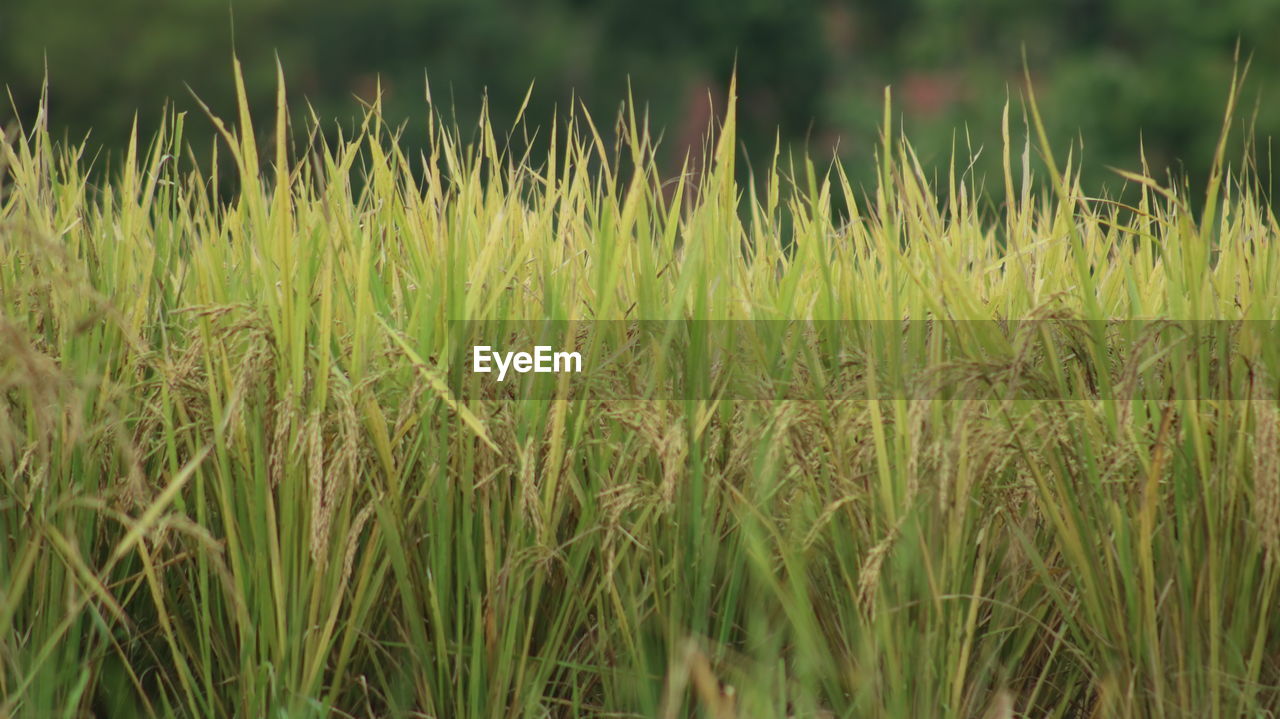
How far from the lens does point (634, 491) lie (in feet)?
5.92

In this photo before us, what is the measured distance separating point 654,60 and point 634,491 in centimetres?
2208

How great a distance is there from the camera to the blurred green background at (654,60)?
15844 mm

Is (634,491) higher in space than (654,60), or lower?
lower

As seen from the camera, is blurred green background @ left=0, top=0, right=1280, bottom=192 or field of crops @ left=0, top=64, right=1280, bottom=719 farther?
blurred green background @ left=0, top=0, right=1280, bottom=192

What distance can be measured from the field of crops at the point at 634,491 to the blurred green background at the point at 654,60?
46.8ft

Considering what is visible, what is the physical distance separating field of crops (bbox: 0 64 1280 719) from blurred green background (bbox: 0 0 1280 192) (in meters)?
14.3

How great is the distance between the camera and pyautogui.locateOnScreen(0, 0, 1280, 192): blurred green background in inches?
624

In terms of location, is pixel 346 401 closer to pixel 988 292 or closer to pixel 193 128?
pixel 988 292

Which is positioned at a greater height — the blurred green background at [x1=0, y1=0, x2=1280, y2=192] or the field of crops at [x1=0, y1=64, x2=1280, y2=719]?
the blurred green background at [x1=0, y1=0, x2=1280, y2=192]

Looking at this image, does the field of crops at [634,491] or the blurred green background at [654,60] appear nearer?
the field of crops at [634,491]

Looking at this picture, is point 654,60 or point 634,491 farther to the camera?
point 654,60

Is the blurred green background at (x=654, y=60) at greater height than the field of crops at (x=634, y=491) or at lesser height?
greater

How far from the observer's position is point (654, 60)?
912 inches

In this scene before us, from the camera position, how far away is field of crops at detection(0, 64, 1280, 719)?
5.87ft
